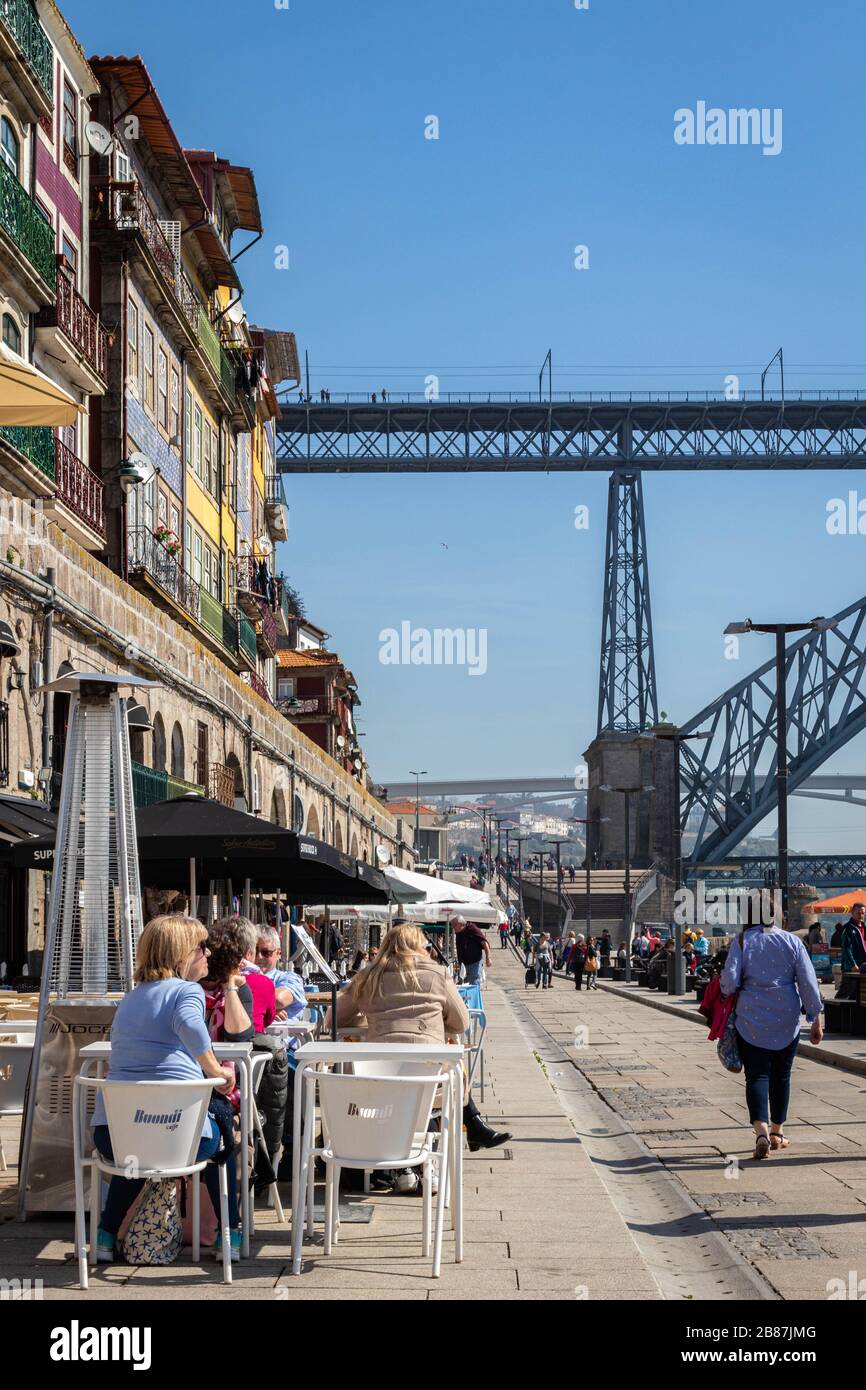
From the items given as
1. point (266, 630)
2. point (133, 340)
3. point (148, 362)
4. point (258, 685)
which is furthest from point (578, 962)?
point (133, 340)

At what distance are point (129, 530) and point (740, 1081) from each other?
52.3 feet

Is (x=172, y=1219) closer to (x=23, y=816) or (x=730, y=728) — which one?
(x=23, y=816)

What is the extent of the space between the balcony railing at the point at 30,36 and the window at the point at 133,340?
5.59 meters

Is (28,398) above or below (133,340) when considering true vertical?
below

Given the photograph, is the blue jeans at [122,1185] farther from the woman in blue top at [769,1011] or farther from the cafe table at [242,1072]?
the woman in blue top at [769,1011]

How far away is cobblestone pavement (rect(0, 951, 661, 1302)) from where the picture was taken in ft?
19.9

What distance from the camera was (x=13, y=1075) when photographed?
891 centimetres

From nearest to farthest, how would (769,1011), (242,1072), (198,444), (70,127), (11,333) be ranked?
(242,1072) < (769,1011) < (11,333) < (70,127) < (198,444)

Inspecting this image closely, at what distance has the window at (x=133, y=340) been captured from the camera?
29245 millimetres

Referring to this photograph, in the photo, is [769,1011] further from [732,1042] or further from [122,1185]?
[122,1185]

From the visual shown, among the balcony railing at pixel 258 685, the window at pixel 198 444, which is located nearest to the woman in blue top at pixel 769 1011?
the window at pixel 198 444

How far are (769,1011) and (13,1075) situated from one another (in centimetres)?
434
